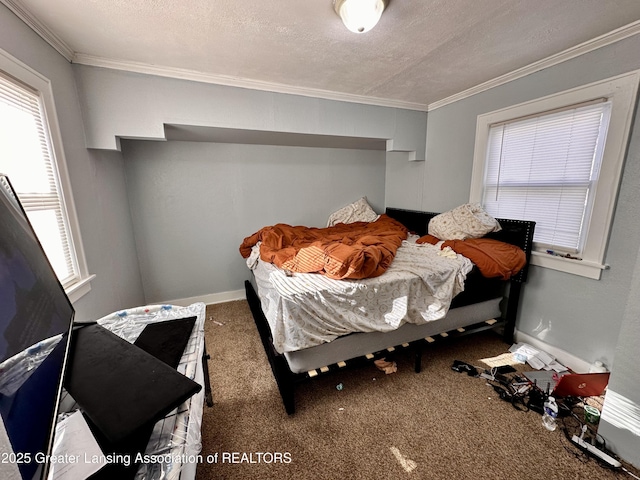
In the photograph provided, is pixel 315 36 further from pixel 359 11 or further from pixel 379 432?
pixel 379 432

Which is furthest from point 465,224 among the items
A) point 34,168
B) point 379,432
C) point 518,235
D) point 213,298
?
point 34,168

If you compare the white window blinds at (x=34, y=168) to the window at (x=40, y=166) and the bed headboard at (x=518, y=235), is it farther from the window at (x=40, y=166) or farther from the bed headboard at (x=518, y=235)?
the bed headboard at (x=518, y=235)

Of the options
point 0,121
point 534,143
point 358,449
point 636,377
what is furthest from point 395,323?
point 0,121

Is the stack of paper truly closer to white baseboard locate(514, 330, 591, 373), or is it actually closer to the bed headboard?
white baseboard locate(514, 330, 591, 373)

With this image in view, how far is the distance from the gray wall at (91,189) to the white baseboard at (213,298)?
53 cm

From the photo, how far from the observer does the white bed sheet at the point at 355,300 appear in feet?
4.91

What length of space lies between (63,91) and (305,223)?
255 cm

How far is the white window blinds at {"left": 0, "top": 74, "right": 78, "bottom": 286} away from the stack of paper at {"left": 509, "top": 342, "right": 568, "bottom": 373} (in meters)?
3.44

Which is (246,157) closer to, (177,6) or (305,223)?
(305,223)

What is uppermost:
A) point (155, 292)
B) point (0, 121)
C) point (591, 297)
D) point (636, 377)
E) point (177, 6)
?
point (177, 6)

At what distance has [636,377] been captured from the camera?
1.26 meters

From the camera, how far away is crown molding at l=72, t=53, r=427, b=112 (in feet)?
6.24

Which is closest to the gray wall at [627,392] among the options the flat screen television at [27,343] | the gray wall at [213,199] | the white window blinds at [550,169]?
the white window blinds at [550,169]

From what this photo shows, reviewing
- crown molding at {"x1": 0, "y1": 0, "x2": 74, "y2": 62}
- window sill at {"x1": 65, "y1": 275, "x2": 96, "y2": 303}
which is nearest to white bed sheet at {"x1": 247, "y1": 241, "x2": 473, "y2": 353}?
window sill at {"x1": 65, "y1": 275, "x2": 96, "y2": 303}
